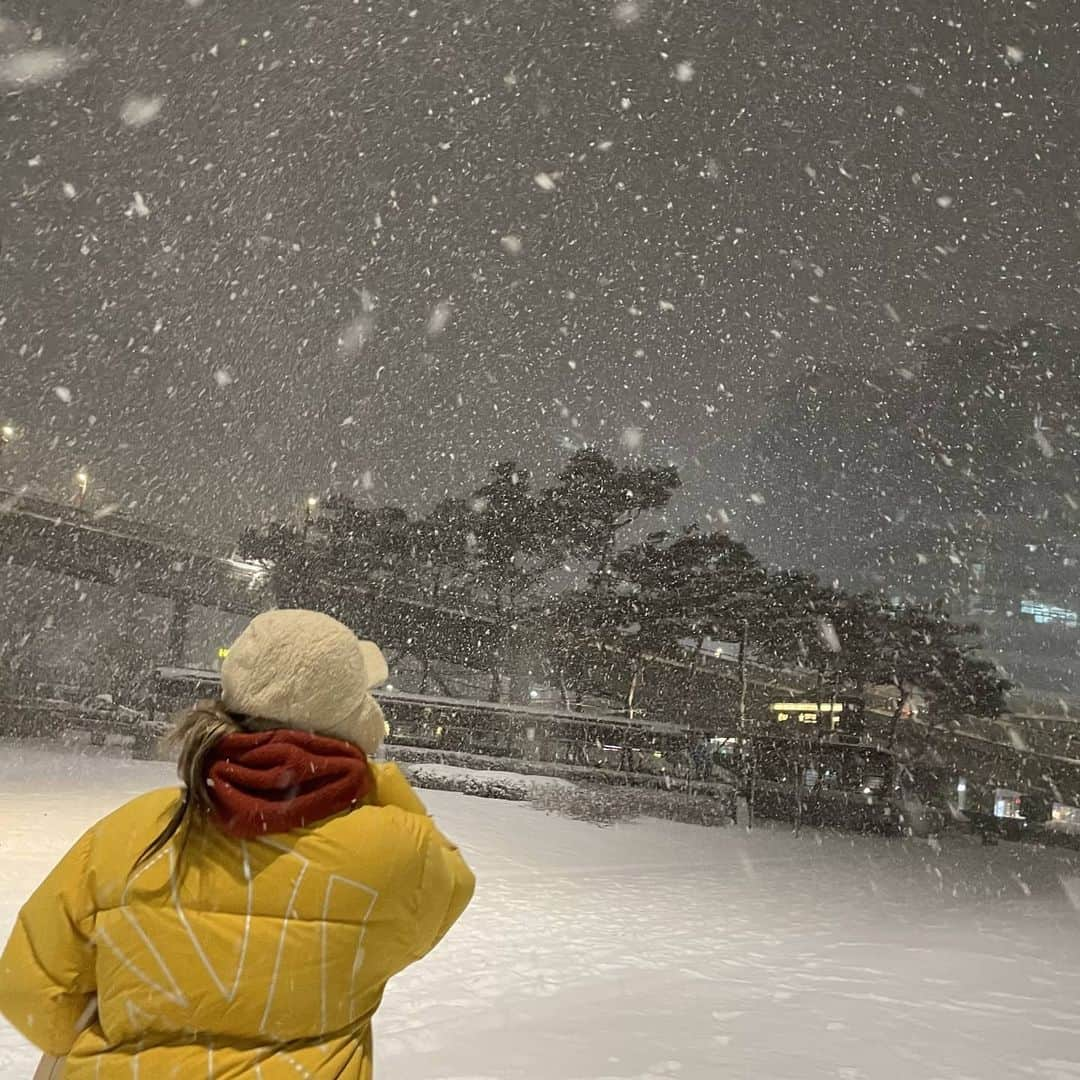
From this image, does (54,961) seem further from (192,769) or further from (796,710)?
(796,710)

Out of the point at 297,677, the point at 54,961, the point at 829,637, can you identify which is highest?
the point at 829,637

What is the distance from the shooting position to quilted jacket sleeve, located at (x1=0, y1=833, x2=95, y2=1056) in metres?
1.64

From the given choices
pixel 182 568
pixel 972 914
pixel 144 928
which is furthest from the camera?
pixel 182 568

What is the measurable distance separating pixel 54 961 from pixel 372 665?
70 centimetres

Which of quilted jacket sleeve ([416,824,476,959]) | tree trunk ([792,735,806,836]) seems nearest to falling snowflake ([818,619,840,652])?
tree trunk ([792,735,806,836])

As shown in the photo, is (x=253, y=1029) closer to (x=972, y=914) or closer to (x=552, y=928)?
(x=552, y=928)

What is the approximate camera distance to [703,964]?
722 cm

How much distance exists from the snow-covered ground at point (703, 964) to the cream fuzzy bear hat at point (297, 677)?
Answer: 3.35 m

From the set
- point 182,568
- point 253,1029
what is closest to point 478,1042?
point 253,1029

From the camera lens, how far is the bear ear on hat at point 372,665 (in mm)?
1857

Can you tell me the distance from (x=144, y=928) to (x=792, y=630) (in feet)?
100

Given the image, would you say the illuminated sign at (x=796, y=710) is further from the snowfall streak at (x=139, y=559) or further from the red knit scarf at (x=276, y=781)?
the red knit scarf at (x=276, y=781)

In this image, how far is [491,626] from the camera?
3403 cm

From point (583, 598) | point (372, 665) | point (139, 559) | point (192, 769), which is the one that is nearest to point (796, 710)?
point (583, 598)
